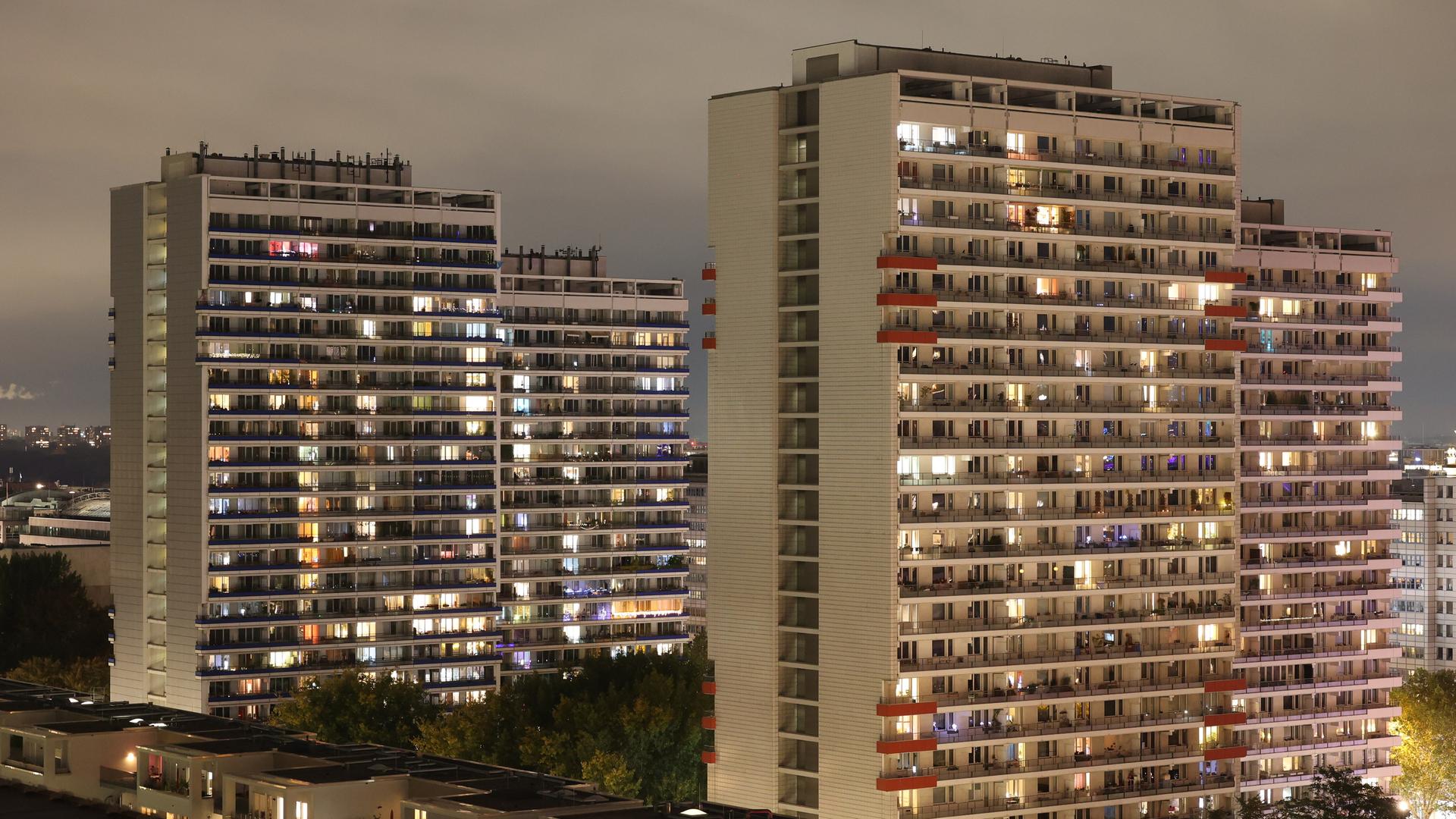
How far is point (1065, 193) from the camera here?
147m

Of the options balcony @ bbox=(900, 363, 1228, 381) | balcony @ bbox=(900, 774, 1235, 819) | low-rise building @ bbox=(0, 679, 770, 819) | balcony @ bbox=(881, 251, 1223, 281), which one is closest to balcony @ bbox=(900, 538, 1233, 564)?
balcony @ bbox=(900, 363, 1228, 381)

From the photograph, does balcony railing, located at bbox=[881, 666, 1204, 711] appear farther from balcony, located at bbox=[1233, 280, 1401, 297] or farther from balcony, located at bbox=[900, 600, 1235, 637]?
balcony, located at bbox=[1233, 280, 1401, 297]

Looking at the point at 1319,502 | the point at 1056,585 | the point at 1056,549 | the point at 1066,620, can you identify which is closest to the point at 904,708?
the point at 1066,620

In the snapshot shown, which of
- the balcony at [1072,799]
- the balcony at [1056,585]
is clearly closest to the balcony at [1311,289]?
the balcony at [1056,585]

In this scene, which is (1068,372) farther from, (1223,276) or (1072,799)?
(1072,799)

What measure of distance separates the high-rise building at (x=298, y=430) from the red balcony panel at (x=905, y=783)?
71.6 metres

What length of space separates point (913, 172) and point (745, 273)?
603 inches

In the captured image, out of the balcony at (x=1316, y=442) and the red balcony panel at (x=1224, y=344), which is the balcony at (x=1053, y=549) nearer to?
the red balcony panel at (x=1224, y=344)

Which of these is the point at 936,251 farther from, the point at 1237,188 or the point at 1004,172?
the point at 1237,188

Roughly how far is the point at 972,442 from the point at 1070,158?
2522cm

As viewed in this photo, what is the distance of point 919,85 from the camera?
142 metres

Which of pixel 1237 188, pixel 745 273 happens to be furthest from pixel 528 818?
pixel 1237 188

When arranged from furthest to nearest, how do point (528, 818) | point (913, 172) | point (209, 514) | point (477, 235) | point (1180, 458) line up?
point (477, 235)
point (209, 514)
point (1180, 458)
point (913, 172)
point (528, 818)

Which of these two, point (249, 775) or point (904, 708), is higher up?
point (904, 708)
